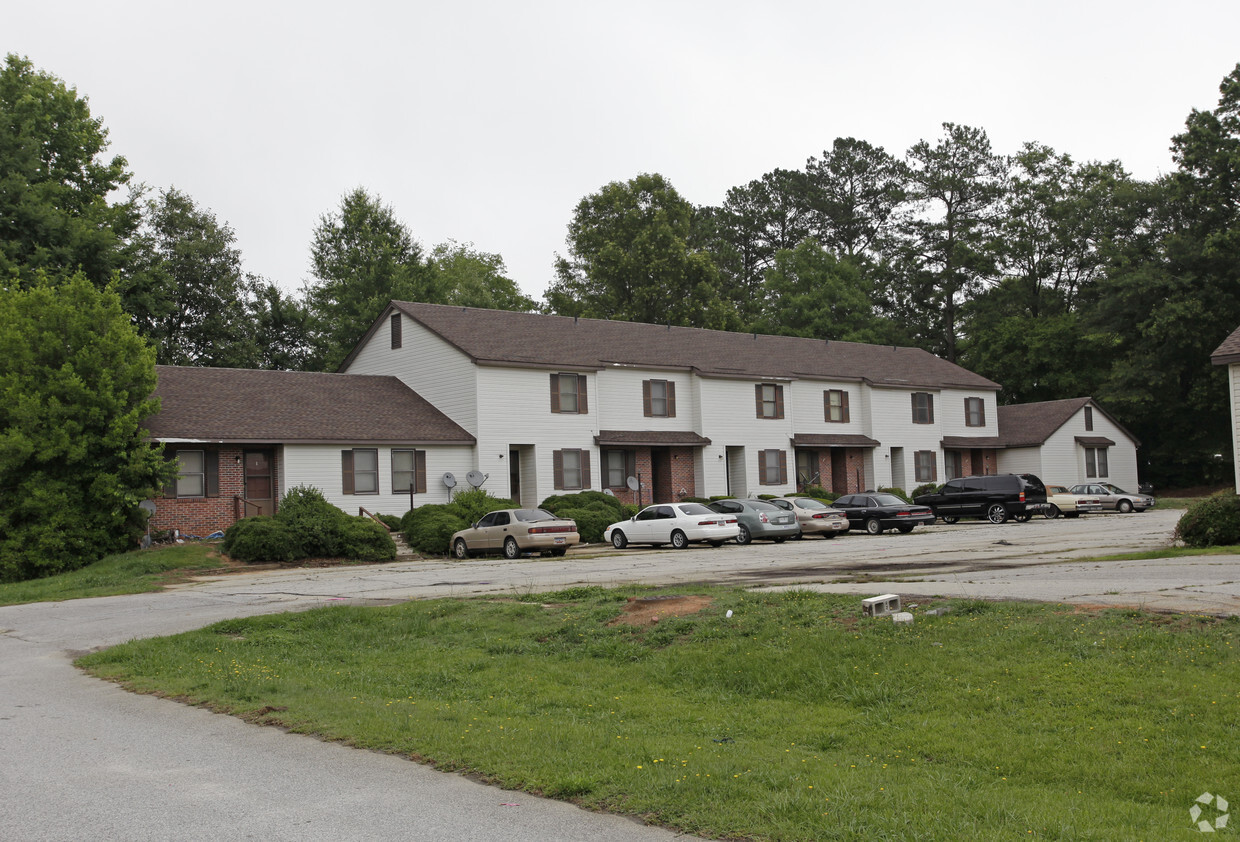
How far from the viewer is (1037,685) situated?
8.49 metres

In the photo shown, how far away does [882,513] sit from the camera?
119 ft

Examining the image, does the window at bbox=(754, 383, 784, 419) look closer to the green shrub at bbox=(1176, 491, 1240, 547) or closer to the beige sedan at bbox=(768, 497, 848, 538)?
the beige sedan at bbox=(768, 497, 848, 538)

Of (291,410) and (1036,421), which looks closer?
(291,410)

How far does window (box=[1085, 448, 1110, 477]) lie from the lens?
5761 centimetres

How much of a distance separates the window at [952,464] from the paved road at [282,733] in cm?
3066

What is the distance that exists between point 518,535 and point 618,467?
14.9 meters

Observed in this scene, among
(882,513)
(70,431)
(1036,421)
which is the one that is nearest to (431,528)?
(70,431)

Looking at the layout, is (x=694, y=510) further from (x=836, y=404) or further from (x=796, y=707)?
(x=796, y=707)

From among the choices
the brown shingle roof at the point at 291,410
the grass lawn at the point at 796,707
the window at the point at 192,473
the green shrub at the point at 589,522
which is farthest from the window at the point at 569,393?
the grass lawn at the point at 796,707

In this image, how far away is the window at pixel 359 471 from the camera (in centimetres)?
3641

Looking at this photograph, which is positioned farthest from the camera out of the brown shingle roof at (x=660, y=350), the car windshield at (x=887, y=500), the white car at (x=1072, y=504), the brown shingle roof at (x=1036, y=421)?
the brown shingle roof at (x=1036, y=421)

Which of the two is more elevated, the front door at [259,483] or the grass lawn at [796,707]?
the front door at [259,483]

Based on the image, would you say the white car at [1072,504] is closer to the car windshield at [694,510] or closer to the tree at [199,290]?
the car windshield at [694,510]

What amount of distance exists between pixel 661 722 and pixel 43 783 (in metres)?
4.51
